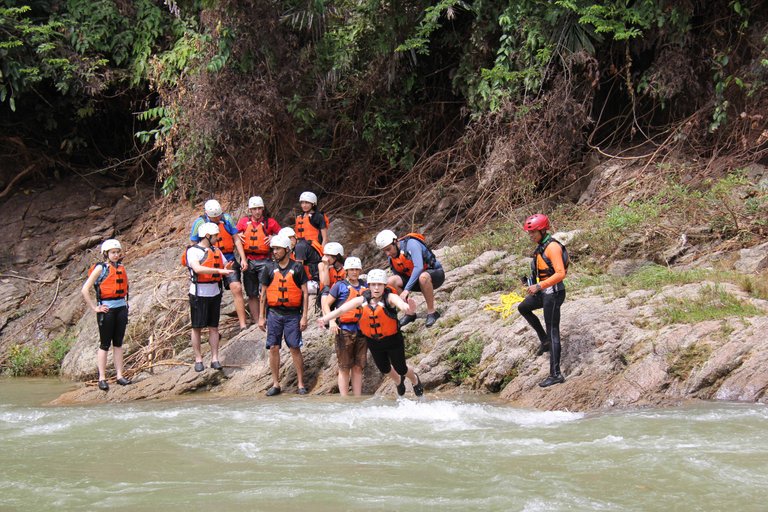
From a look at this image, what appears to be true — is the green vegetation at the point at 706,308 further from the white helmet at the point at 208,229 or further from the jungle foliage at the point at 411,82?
the white helmet at the point at 208,229

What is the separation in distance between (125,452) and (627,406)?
4.32 meters

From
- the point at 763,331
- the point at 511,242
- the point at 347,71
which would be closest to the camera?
the point at 763,331

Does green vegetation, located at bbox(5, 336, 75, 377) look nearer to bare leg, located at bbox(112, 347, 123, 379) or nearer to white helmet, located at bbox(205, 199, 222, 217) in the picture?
bare leg, located at bbox(112, 347, 123, 379)

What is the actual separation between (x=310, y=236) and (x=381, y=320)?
9.76 ft

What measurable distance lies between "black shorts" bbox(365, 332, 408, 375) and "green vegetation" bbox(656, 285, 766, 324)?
8.46ft

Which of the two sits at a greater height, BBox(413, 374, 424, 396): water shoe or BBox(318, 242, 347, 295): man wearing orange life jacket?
BBox(318, 242, 347, 295): man wearing orange life jacket

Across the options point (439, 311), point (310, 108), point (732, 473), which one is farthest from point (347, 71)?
point (732, 473)

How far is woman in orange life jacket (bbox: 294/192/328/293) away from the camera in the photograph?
35.9 ft

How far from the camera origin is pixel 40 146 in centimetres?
1795

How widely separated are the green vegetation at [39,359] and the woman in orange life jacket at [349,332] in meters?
6.23

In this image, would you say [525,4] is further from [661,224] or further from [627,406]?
[627,406]

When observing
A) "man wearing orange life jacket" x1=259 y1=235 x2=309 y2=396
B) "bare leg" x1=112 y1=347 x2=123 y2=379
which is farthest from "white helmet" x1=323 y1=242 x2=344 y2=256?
"bare leg" x1=112 y1=347 x2=123 y2=379

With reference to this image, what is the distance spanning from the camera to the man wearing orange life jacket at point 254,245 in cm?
1111

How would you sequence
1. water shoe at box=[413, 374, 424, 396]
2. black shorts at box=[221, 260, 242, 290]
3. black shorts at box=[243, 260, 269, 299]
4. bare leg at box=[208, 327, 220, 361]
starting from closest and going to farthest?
water shoe at box=[413, 374, 424, 396], bare leg at box=[208, 327, 220, 361], black shorts at box=[221, 260, 242, 290], black shorts at box=[243, 260, 269, 299]
